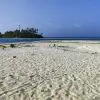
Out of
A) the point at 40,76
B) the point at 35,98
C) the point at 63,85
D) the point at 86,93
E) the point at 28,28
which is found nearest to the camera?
the point at 35,98

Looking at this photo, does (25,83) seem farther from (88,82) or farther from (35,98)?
(88,82)

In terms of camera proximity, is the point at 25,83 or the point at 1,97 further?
the point at 25,83

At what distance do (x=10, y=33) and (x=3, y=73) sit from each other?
15109cm

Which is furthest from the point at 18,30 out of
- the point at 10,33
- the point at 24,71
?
the point at 24,71

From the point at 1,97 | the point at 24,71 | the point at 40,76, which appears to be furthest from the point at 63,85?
the point at 24,71

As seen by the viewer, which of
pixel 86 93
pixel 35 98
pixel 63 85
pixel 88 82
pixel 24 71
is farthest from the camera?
pixel 24 71

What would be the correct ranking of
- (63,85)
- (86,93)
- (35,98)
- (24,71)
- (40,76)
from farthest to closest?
(24,71) < (40,76) < (63,85) < (86,93) < (35,98)

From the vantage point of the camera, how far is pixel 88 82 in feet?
27.7

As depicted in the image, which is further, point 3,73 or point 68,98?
point 3,73

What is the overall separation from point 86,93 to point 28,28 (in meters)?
148

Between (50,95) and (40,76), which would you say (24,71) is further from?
(50,95)

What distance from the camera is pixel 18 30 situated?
156250 millimetres

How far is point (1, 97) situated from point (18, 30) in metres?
152

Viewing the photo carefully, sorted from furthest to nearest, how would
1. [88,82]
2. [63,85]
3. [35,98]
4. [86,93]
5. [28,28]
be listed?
[28,28] < [88,82] < [63,85] < [86,93] < [35,98]
